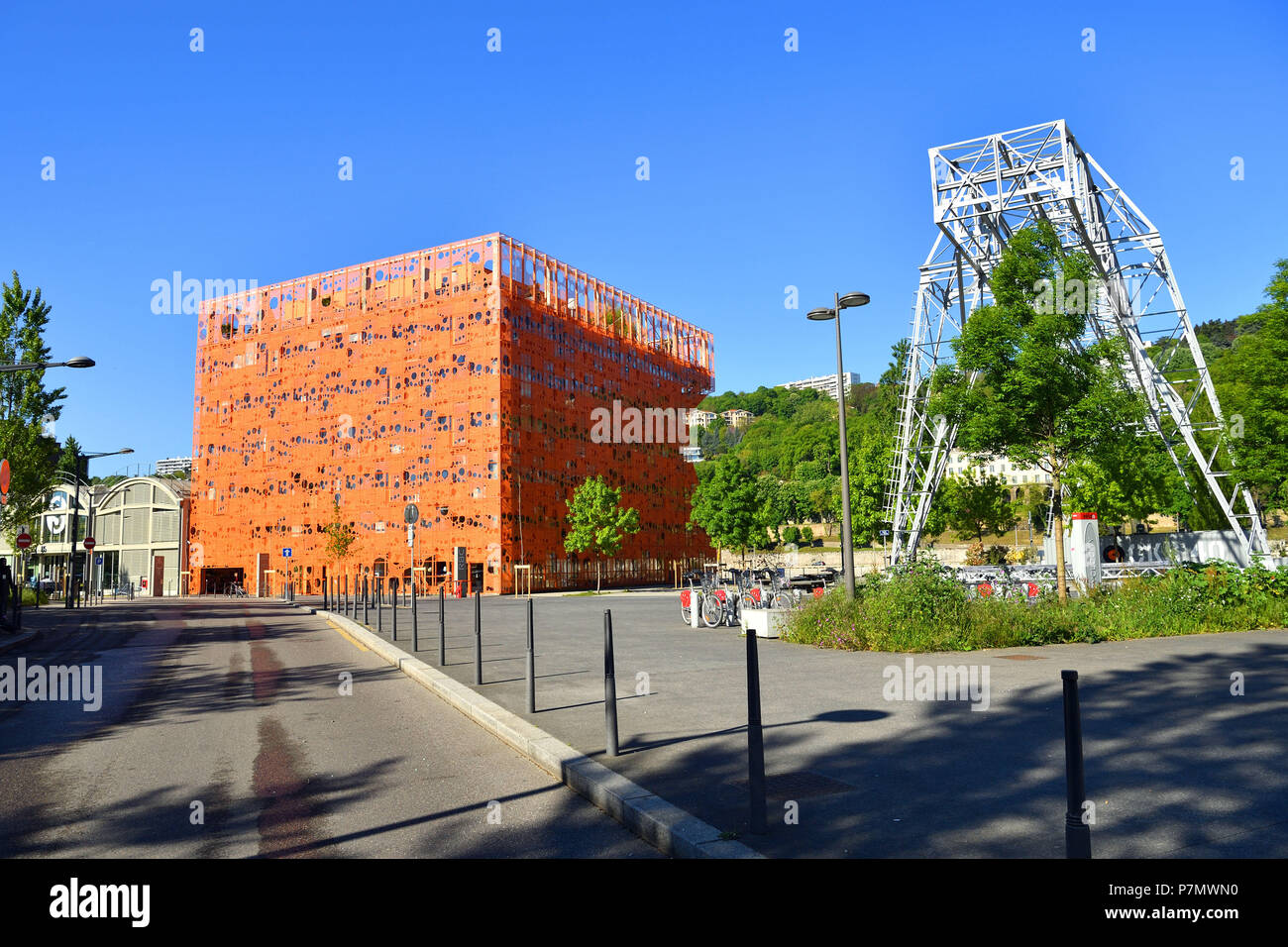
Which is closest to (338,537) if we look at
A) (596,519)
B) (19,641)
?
(596,519)

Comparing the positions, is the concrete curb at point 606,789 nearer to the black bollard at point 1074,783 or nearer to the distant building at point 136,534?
the black bollard at point 1074,783

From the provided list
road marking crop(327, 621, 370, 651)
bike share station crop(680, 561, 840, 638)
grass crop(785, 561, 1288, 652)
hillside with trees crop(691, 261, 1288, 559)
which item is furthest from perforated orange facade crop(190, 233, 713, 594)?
grass crop(785, 561, 1288, 652)

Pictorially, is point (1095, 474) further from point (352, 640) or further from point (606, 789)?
point (606, 789)

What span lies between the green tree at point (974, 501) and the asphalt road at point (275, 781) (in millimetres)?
39392

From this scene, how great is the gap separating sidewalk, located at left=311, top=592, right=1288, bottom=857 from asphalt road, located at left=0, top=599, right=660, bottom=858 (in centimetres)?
80

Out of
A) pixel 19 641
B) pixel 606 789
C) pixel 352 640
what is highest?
pixel 606 789

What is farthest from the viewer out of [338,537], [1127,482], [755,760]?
[338,537]

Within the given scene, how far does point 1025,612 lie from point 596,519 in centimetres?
4750

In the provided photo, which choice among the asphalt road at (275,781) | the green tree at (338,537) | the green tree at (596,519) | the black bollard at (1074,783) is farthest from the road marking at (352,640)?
the green tree at (338,537)

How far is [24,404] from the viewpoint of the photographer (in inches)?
1326

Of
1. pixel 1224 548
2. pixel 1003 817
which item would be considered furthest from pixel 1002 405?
pixel 1003 817

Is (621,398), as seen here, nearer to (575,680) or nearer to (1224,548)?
(1224,548)
